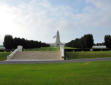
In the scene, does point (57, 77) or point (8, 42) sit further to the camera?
point (8, 42)

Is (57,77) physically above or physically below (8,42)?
below

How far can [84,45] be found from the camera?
175 ft

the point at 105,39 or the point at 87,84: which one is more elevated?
the point at 105,39

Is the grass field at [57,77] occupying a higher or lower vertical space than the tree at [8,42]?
lower

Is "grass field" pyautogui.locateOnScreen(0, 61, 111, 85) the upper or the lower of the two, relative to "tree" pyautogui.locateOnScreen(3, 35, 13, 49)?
lower

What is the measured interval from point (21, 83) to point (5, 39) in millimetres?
45707

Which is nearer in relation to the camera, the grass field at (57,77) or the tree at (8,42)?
the grass field at (57,77)

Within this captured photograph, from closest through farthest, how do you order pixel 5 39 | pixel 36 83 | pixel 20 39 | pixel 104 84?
pixel 104 84, pixel 36 83, pixel 5 39, pixel 20 39

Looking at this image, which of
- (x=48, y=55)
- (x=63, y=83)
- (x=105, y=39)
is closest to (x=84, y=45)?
(x=105, y=39)

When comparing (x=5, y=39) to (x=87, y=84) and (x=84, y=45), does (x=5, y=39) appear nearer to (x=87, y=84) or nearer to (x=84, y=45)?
(x=84, y=45)

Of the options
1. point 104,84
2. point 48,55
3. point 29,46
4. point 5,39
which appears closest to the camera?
point 104,84

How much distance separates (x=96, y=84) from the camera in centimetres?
637

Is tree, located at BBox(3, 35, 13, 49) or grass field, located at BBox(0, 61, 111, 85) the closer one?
grass field, located at BBox(0, 61, 111, 85)

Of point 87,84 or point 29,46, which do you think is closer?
point 87,84
